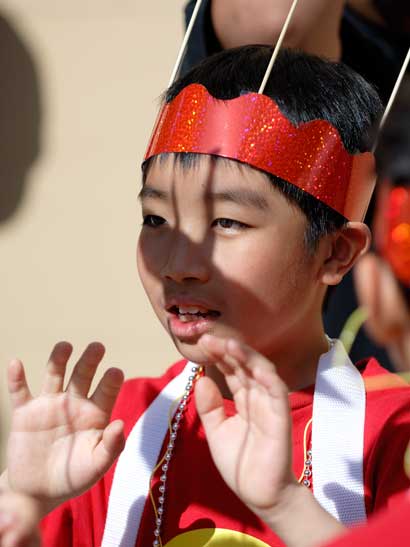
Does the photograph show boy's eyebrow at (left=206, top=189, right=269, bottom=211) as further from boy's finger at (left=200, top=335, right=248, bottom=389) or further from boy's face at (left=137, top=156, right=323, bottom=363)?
boy's finger at (left=200, top=335, right=248, bottom=389)

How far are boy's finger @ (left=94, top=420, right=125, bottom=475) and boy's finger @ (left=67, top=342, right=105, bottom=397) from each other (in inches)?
3.4

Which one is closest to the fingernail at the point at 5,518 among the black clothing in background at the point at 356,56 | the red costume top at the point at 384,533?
the red costume top at the point at 384,533

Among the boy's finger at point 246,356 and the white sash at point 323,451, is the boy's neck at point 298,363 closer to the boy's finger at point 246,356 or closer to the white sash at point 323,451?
the white sash at point 323,451

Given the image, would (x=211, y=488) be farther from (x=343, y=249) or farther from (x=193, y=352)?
(x=343, y=249)

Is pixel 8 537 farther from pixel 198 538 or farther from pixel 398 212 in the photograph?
pixel 398 212

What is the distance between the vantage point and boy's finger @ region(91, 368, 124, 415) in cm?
134

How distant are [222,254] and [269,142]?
0.15 metres

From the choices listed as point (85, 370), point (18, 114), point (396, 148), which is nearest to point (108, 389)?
point (85, 370)

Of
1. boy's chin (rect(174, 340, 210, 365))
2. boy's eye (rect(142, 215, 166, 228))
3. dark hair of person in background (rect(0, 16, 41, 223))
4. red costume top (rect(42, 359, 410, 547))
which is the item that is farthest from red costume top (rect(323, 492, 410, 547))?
dark hair of person in background (rect(0, 16, 41, 223))

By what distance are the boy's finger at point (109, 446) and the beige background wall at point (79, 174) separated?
1459 millimetres

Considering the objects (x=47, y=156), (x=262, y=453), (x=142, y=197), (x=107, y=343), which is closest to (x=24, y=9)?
(x=47, y=156)

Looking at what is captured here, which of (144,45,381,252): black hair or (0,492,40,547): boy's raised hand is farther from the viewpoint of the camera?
(144,45,381,252): black hair

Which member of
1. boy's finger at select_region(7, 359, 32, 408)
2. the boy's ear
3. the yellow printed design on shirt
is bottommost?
the yellow printed design on shirt

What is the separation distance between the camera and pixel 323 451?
135 centimetres
